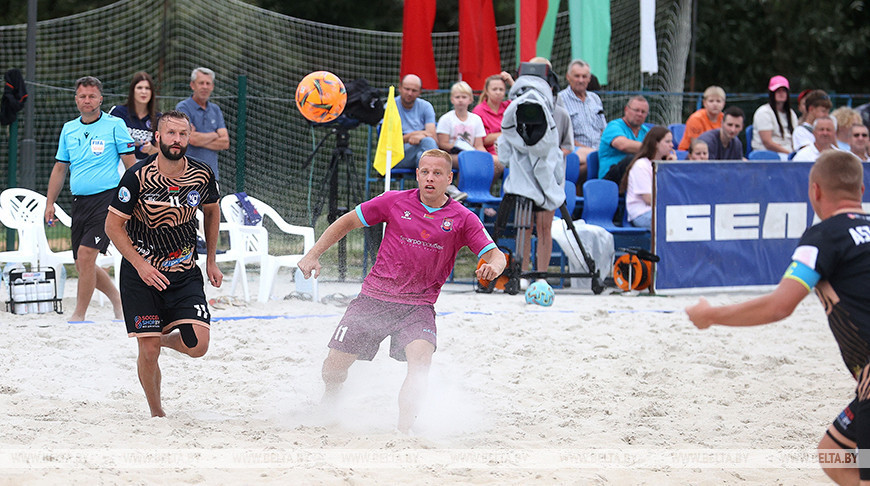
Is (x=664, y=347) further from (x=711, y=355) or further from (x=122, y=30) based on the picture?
(x=122, y=30)

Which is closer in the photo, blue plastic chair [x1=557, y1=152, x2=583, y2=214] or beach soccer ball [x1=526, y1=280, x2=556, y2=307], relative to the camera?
beach soccer ball [x1=526, y1=280, x2=556, y2=307]

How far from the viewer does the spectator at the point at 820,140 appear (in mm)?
10688

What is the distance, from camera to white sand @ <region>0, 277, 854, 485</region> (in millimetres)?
4242

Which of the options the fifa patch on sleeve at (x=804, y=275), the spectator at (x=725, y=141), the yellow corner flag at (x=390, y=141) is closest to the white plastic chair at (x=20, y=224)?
the yellow corner flag at (x=390, y=141)

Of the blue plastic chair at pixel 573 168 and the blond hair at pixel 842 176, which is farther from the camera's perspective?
the blue plastic chair at pixel 573 168

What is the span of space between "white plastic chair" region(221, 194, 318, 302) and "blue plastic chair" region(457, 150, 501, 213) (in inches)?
75.2

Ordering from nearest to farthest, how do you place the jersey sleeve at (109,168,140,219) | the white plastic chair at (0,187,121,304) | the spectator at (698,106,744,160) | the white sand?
the white sand < the jersey sleeve at (109,168,140,219) < the white plastic chair at (0,187,121,304) < the spectator at (698,106,744,160)

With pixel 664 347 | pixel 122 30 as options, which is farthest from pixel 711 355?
pixel 122 30

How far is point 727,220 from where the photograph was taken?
10188mm

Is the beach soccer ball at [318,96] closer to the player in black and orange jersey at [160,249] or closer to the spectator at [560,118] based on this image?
the spectator at [560,118]

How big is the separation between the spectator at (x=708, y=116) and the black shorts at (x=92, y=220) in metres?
7.16

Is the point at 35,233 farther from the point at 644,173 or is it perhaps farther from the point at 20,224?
the point at 644,173

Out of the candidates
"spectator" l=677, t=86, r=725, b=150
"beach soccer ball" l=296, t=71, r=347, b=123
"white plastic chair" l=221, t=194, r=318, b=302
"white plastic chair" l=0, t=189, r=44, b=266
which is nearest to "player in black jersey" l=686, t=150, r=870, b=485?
"white plastic chair" l=221, t=194, r=318, b=302

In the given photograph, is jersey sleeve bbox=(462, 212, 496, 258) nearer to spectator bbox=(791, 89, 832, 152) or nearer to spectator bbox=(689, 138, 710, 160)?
spectator bbox=(689, 138, 710, 160)
